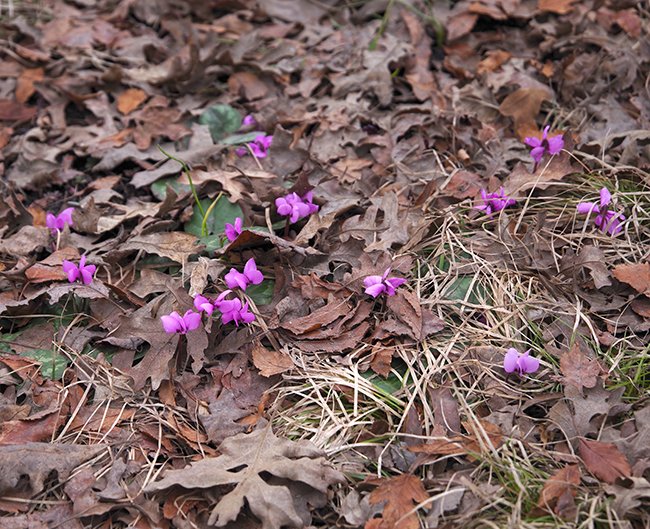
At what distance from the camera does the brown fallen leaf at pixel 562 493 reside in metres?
1.76

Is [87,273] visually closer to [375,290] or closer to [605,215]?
[375,290]

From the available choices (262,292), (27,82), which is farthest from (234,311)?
(27,82)

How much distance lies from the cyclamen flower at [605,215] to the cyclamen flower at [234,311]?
124 cm

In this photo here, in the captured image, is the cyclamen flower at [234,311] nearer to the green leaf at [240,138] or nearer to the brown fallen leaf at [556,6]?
the green leaf at [240,138]

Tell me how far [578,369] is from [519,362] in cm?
18

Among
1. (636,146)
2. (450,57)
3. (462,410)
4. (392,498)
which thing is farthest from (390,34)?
(392,498)

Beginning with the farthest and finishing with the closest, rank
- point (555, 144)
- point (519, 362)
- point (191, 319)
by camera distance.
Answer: point (555, 144)
point (191, 319)
point (519, 362)

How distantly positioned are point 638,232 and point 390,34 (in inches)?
71.8

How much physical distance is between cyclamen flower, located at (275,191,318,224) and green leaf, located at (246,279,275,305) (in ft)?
0.80

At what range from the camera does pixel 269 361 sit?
7.27 ft

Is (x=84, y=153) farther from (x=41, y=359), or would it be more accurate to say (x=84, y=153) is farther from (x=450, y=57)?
(x=450, y=57)

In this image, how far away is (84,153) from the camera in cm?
315

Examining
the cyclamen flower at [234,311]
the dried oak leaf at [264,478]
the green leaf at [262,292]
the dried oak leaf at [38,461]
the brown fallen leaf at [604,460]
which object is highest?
the brown fallen leaf at [604,460]

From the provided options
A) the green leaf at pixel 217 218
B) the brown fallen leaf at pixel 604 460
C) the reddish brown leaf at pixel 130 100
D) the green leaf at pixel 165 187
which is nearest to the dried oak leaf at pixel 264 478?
the brown fallen leaf at pixel 604 460
